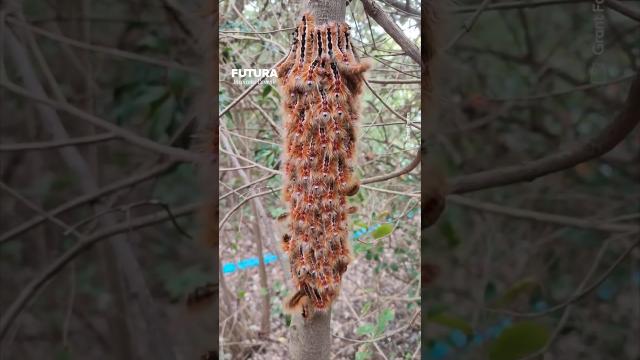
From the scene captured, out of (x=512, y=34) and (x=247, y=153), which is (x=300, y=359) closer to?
(x=247, y=153)

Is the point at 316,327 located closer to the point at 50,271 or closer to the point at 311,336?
the point at 311,336

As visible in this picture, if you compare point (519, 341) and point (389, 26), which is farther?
point (389, 26)

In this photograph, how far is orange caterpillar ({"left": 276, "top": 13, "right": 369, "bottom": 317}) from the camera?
146cm

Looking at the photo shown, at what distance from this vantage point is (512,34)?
1.30m

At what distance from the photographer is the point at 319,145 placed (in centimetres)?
146

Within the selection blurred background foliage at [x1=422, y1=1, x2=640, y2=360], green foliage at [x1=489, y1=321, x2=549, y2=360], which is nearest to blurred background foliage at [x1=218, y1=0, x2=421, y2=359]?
blurred background foliage at [x1=422, y1=1, x2=640, y2=360]

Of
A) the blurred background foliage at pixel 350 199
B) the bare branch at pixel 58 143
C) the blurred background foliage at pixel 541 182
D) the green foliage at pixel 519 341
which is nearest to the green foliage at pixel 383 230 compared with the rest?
the blurred background foliage at pixel 350 199

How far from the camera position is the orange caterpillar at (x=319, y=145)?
146 cm

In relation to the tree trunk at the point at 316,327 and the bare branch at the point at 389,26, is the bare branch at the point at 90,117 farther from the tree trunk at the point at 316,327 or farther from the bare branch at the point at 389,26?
the bare branch at the point at 389,26

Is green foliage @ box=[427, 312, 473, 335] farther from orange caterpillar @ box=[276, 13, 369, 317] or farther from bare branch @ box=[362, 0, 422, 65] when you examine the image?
→ bare branch @ box=[362, 0, 422, 65]

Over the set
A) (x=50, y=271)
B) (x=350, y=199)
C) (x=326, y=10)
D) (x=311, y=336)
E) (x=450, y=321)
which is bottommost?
(x=311, y=336)

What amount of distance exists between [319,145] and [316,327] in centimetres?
47

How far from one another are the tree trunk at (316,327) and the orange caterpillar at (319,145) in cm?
3

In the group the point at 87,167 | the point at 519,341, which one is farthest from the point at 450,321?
the point at 87,167
